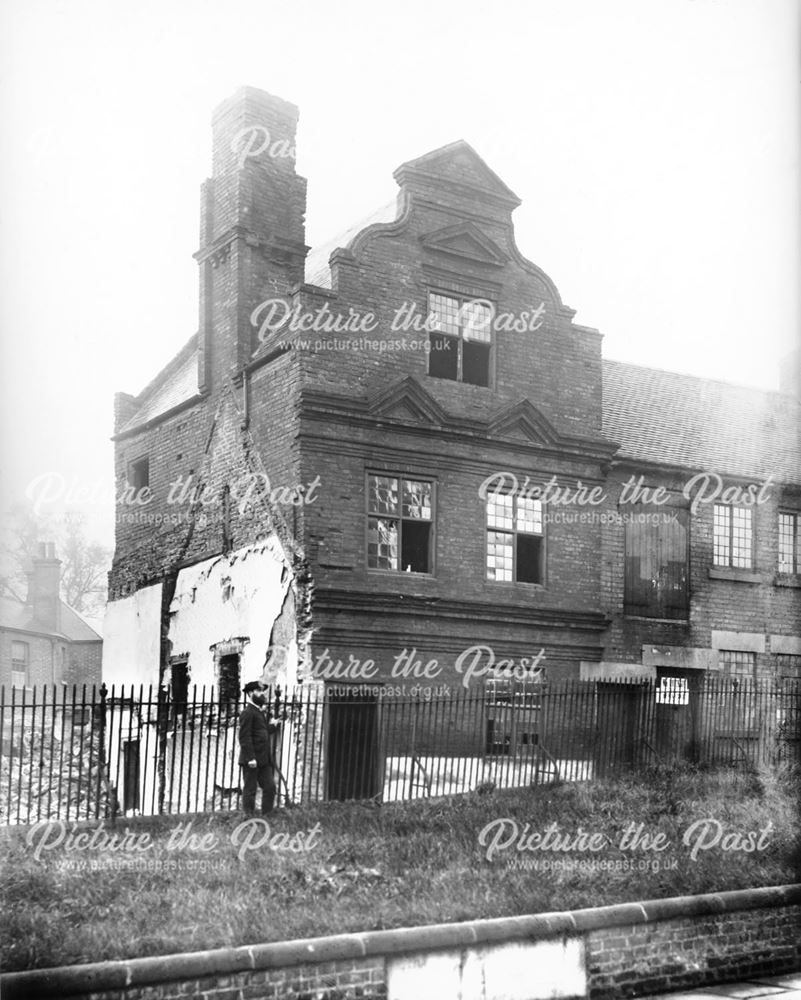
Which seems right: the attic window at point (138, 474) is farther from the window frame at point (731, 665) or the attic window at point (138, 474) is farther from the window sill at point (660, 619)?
the window frame at point (731, 665)

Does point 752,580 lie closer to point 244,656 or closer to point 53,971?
point 244,656

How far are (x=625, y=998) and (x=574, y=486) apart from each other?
11347 mm

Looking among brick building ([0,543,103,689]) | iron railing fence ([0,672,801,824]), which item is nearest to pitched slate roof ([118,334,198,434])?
iron railing fence ([0,672,801,824])

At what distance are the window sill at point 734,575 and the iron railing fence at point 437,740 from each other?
1.98m

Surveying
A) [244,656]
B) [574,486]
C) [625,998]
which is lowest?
[625,998]

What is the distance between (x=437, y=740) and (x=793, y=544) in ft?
32.0

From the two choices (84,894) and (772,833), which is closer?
(84,894)

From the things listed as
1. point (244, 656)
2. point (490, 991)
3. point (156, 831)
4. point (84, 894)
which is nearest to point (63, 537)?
point (244, 656)

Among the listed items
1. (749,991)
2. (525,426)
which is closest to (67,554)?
(525,426)

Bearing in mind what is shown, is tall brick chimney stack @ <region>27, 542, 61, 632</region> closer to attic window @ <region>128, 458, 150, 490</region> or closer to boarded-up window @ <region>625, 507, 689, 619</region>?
attic window @ <region>128, 458, 150, 490</region>

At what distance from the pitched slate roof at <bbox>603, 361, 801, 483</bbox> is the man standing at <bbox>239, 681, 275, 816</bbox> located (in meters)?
9.63

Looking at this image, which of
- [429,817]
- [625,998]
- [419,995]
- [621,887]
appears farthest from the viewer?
[429,817]

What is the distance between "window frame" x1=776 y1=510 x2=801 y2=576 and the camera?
953 inches

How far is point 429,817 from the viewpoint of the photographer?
15.4 metres
